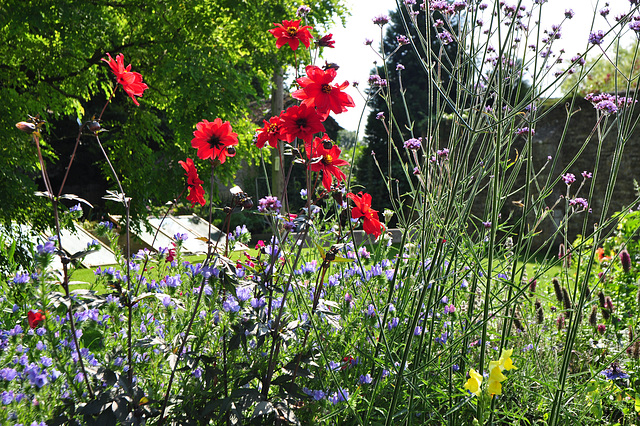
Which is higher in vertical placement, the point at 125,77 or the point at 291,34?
the point at 291,34

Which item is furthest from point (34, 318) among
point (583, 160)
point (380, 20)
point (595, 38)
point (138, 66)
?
point (583, 160)

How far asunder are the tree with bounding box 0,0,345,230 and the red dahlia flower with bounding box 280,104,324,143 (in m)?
3.81

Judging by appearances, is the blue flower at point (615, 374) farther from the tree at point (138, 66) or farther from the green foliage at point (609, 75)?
the tree at point (138, 66)

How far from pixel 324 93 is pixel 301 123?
102 mm

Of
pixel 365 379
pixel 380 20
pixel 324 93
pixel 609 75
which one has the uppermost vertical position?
pixel 609 75

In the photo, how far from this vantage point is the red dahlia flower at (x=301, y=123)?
4.25ft

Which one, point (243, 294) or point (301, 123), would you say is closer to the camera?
point (301, 123)

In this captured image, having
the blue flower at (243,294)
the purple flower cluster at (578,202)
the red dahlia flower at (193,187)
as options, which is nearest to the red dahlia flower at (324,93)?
the red dahlia flower at (193,187)

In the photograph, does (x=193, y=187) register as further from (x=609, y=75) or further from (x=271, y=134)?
(x=609, y=75)

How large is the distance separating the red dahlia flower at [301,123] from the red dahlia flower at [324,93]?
0.02m

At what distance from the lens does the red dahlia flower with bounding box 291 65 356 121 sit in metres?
1.26

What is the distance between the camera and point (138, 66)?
6.34 metres

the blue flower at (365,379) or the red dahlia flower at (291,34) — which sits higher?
the red dahlia flower at (291,34)

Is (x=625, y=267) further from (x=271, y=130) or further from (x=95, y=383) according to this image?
(x=95, y=383)
